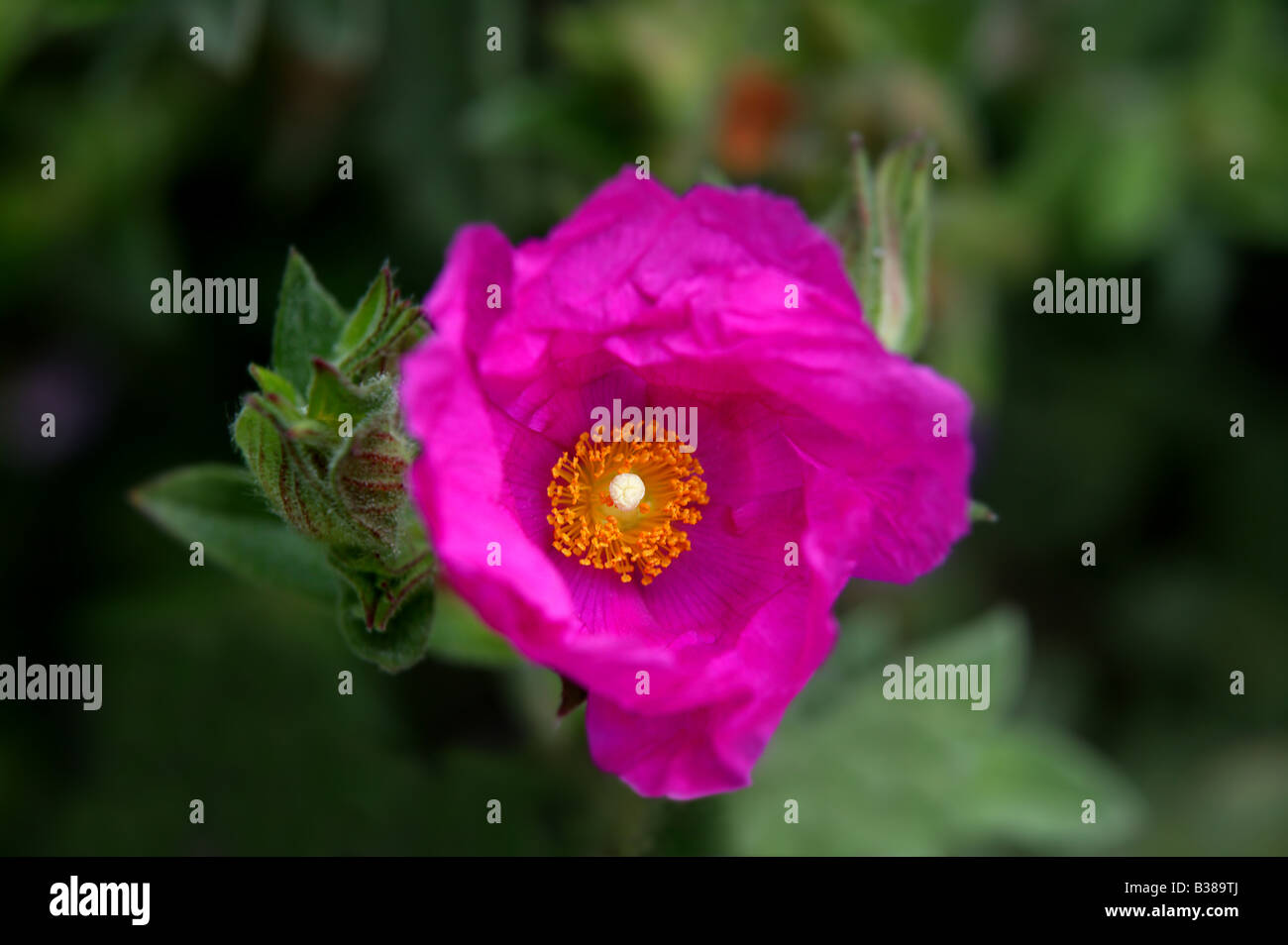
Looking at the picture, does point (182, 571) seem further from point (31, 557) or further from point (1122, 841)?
point (1122, 841)

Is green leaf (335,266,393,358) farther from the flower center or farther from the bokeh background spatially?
the bokeh background

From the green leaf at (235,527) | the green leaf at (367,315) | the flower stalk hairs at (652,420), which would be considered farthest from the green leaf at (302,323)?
the green leaf at (235,527)

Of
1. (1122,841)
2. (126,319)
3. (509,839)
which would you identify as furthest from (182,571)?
(1122,841)

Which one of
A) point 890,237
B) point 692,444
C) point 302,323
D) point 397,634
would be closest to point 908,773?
point 692,444

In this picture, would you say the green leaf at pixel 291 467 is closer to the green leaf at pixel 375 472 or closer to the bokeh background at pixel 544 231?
the green leaf at pixel 375 472

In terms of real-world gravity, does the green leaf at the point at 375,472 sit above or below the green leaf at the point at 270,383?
below

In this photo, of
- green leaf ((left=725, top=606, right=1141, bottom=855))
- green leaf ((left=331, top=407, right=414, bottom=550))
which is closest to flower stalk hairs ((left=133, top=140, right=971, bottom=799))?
green leaf ((left=331, top=407, right=414, bottom=550))
